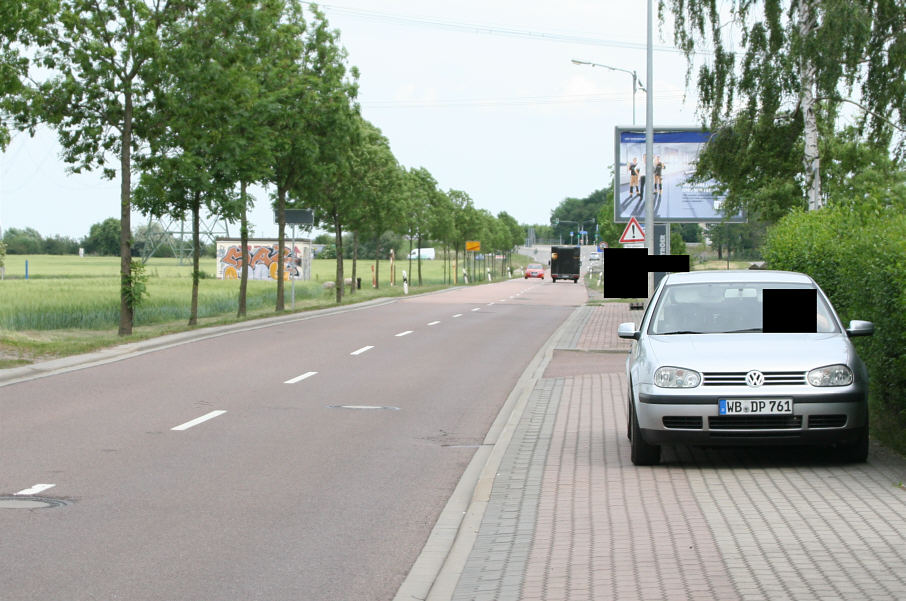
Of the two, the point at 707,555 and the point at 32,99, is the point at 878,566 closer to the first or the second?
the point at 707,555

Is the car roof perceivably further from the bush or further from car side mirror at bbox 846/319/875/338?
car side mirror at bbox 846/319/875/338

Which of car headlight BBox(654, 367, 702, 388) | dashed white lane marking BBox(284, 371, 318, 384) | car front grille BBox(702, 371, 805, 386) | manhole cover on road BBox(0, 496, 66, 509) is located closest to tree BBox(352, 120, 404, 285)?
dashed white lane marking BBox(284, 371, 318, 384)

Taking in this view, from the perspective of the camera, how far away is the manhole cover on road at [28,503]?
7.96 m

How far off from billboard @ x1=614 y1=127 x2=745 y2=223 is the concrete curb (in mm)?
28975

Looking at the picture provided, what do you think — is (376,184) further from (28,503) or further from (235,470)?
(28,503)

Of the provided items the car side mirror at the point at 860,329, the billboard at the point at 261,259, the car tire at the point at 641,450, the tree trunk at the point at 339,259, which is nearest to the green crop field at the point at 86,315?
the tree trunk at the point at 339,259

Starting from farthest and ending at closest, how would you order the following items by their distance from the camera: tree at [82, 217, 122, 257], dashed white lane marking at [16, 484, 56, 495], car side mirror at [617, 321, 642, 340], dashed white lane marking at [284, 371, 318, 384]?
tree at [82, 217, 122, 257], dashed white lane marking at [284, 371, 318, 384], car side mirror at [617, 321, 642, 340], dashed white lane marking at [16, 484, 56, 495]

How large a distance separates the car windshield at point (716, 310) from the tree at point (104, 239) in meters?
128

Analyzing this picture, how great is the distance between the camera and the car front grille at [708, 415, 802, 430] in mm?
9031

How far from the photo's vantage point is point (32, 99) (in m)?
26.3

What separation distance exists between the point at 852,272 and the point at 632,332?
2449 mm

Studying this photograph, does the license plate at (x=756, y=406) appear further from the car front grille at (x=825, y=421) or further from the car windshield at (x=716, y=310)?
the car windshield at (x=716, y=310)

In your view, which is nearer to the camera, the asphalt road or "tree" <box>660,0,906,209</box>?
the asphalt road

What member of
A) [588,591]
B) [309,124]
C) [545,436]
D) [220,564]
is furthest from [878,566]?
[309,124]
